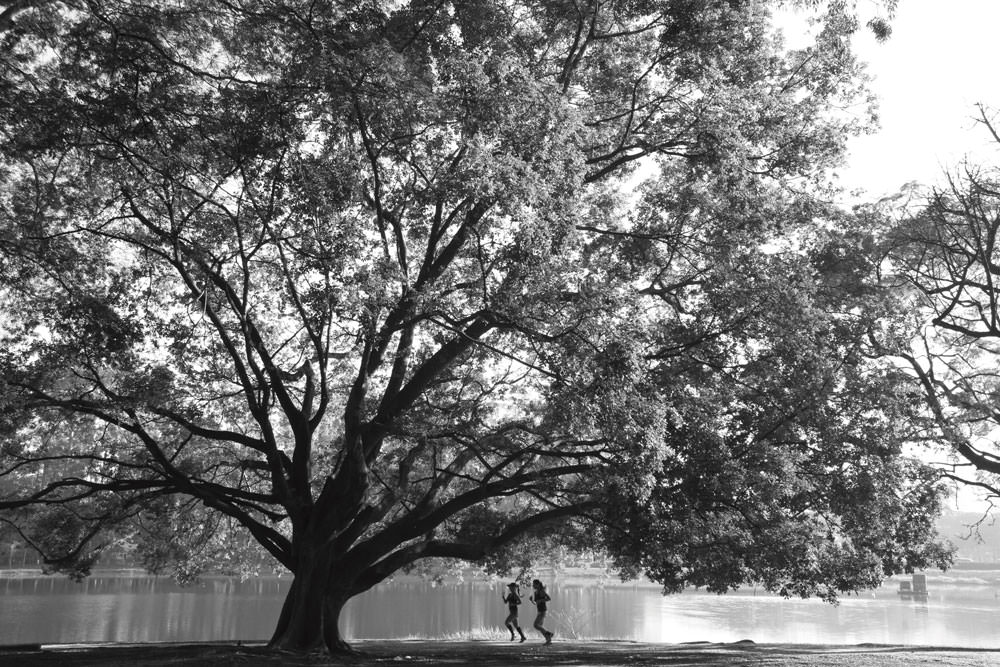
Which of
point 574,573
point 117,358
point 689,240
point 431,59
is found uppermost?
point 431,59

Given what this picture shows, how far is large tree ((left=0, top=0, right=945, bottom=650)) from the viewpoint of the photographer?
9.57m

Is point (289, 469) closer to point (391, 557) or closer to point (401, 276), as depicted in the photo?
point (391, 557)

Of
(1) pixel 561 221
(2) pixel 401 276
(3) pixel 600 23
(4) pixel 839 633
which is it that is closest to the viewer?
(1) pixel 561 221

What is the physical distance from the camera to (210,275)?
476 inches

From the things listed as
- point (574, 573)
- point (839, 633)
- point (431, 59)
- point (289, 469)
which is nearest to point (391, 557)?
point (289, 469)

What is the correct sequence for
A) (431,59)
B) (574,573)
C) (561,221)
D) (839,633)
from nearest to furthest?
(561,221) < (431,59) < (839,633) < (574,573)

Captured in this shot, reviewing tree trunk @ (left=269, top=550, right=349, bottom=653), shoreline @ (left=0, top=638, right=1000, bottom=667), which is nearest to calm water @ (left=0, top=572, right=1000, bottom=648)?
shoreline @ (left=0, top=638, right=1000, bottom=667)

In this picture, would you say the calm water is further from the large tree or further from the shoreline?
the large tree

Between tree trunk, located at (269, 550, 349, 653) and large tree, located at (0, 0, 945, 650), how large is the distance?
2.1 inches

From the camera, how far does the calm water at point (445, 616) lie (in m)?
30.3

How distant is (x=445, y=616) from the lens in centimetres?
4106

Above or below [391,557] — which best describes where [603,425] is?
above

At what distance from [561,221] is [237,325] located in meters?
8.64

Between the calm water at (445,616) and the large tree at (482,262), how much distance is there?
12.8 meters
